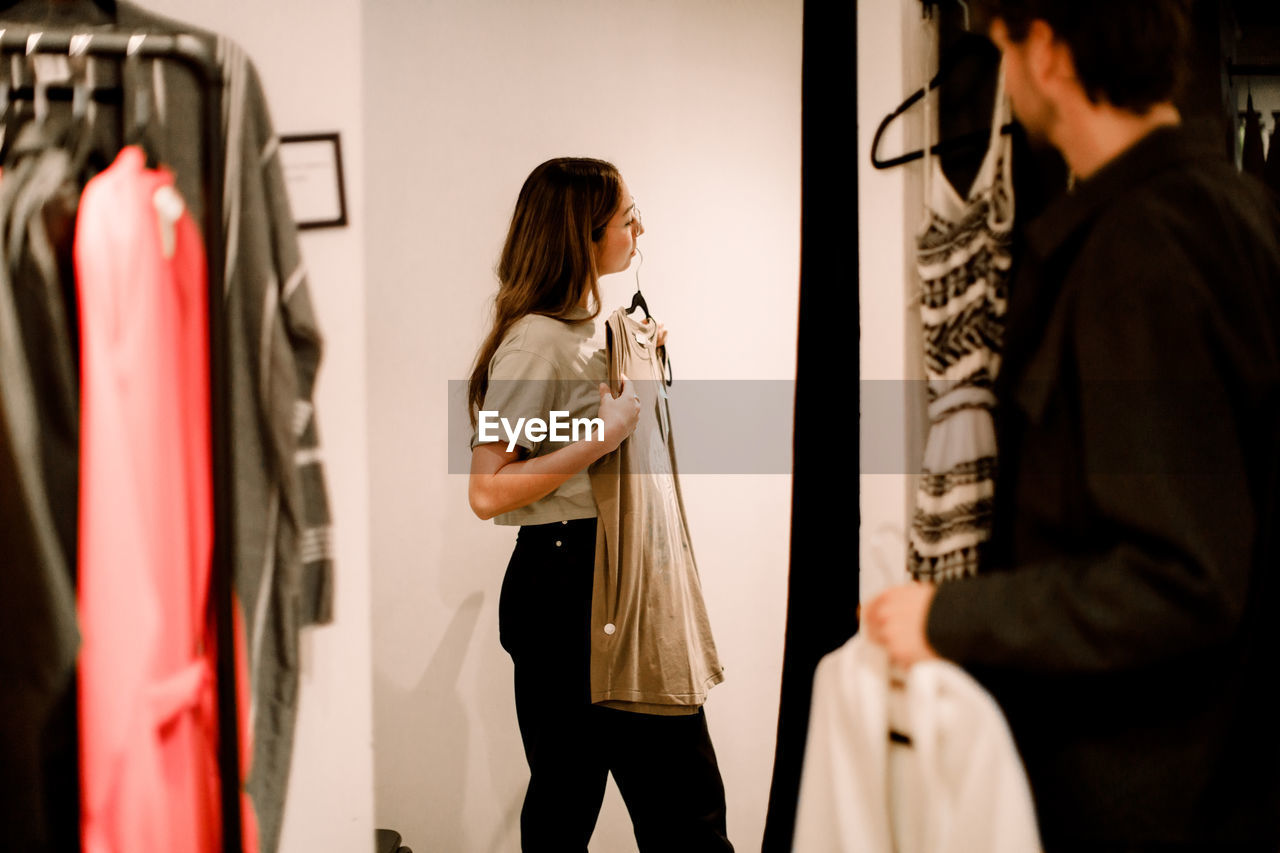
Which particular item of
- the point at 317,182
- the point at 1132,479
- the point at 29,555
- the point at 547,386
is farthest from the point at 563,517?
the point at 1132,479

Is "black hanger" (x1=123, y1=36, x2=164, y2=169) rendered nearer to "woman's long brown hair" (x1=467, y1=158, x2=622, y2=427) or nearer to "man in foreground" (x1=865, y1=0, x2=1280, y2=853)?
"woman's long brown hair" (x1=467, y1=158, x2=622, y2=427)

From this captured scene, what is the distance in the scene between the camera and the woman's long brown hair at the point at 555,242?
1.34 metres

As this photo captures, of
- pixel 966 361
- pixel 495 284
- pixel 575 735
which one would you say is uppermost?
pixel 495 284

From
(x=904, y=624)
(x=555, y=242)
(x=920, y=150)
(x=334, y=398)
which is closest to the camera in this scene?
(x=904, y=624)

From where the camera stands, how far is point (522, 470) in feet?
→ 4.03

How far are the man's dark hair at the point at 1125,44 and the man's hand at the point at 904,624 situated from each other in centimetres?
45

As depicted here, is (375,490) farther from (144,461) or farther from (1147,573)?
(1147,573)

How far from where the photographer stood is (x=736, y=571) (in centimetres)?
181

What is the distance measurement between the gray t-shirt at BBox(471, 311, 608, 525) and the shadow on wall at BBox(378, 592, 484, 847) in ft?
1.50

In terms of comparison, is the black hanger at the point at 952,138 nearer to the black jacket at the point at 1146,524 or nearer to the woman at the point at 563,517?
the black jacket at the point at 1146,524

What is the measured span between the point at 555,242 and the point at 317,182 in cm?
46

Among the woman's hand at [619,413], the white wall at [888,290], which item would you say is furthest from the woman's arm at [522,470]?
the white wall at [888,290]

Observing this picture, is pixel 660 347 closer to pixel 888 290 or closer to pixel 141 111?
pixel 888 290

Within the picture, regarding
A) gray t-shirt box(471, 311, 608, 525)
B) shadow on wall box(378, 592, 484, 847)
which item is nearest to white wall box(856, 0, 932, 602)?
gray t-shirt box(471, 311, 608, 525)
